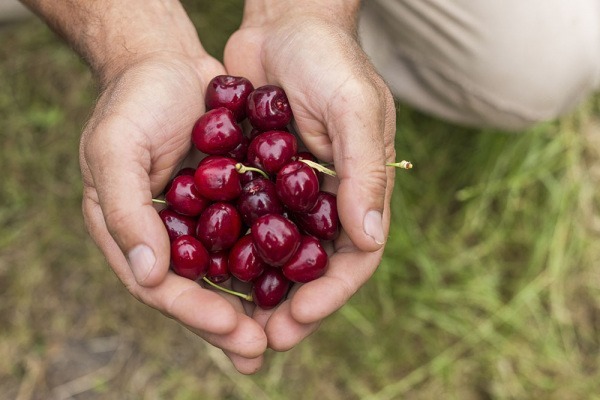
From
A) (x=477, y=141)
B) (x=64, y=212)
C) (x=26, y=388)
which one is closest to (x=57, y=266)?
(x=64, y=212)

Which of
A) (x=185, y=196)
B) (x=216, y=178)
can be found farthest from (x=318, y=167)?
(x=185, y=196)

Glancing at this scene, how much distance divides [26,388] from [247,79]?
186 centimetres

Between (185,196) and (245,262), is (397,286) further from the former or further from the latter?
(185,196)

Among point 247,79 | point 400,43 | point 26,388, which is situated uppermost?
point 247,79

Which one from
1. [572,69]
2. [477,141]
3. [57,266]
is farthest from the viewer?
[477,141]

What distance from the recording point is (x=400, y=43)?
3.40 metres

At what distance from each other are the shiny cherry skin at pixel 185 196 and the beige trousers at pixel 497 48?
1.37 m

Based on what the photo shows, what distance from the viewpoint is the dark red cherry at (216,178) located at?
2338 millimetres

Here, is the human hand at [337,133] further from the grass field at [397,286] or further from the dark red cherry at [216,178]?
the grass field at [397,286]

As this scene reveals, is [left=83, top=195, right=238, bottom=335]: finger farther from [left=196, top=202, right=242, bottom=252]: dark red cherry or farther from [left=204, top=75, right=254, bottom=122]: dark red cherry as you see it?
[left=204, top=75, right=254, bottom=122]: dark red cherry

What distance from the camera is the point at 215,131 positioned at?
2.39m

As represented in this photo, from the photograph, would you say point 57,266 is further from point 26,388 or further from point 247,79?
point 247,79

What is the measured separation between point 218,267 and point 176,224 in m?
0.20

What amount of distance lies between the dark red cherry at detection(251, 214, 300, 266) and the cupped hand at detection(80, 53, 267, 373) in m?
0.20
